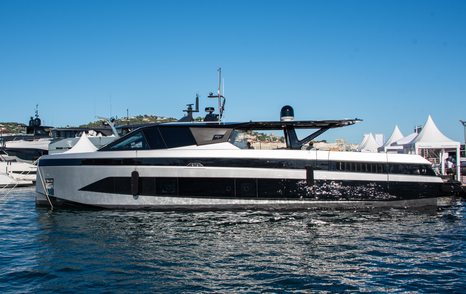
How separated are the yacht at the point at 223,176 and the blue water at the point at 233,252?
101cm

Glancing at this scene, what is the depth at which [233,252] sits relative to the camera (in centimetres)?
963

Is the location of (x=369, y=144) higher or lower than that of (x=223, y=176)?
higher

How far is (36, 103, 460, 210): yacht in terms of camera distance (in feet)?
50.9

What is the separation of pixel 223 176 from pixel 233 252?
601cm

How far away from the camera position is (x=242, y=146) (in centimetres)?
1683

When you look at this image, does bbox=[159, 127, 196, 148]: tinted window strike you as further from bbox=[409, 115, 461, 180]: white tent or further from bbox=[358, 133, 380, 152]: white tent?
bbox=[358, 133, 380, 152]: white tent

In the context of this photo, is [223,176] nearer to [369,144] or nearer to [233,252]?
[233,252]

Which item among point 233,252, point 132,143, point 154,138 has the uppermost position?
point 154,138

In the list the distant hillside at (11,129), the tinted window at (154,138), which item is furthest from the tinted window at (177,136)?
the distant hillside at (11,129)

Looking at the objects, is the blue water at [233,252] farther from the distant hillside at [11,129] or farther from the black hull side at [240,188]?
the distant hillside at [11,129]

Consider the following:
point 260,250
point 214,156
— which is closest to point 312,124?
point 214,156

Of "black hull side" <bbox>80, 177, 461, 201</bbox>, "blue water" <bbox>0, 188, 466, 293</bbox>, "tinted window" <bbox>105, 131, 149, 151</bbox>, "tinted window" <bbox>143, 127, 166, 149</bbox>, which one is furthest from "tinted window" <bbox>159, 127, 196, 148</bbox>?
"blue water" <bbox>0, 188, 466, 293</bbox>

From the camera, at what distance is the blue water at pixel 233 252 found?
7594mm

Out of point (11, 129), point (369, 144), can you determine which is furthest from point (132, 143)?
point (11, 129)
